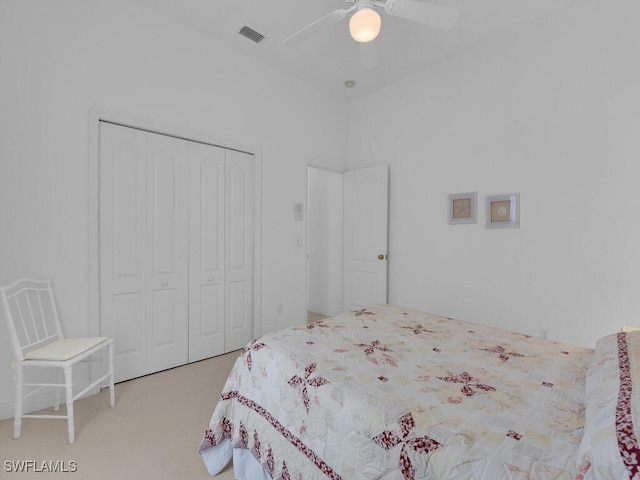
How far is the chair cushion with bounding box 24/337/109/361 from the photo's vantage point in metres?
1.81

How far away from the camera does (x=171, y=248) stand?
2762 mm

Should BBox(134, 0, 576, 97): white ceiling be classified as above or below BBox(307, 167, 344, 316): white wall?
above

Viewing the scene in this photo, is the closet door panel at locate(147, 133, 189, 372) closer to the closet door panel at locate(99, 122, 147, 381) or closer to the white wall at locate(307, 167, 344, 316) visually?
the closet door panel at locate(99, 122, 147, 381)

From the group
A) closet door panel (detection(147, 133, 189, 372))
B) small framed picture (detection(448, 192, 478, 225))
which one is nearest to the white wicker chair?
closet door panel (detection(147, 133, 189, 372))

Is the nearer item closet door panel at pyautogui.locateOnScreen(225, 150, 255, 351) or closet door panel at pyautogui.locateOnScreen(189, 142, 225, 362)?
closet door panel at pyautogui.locateOnScreen(189, 142, 225, 362)

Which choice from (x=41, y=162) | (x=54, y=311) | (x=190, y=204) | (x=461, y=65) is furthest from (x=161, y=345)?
(x=461, y=65)

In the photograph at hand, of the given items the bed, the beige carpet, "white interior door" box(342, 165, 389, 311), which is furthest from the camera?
"white interior door" box(342, 165, 389, 311)

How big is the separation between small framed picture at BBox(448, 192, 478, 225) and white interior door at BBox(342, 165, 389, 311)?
0.77 metres

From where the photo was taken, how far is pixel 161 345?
2.72m

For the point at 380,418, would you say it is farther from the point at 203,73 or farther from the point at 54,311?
the point at 203,73

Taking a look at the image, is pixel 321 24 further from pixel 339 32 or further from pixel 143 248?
pixel 143 248

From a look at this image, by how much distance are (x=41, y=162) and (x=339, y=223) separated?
3.13 m

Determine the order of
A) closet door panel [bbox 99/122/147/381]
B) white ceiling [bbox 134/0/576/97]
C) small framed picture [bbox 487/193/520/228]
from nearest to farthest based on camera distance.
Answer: closet door panel [bbox 99/122/147/381]
white ceiling [bbox 134/0/576/97]
small framed picture [bbox 487/193/520/228]

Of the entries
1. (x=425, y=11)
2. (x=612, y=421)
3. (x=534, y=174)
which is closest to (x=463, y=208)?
(x=534, y=174)
